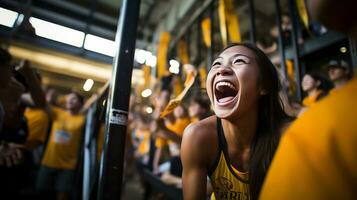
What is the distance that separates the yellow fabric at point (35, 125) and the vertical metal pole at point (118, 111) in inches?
104

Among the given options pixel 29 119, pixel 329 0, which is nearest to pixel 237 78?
pixel 329 0

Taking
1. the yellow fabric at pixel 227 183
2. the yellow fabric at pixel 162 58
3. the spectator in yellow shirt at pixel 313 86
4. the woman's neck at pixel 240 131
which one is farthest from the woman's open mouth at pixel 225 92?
the yellow fabric at pixel 162 58

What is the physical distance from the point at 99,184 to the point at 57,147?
2.86m

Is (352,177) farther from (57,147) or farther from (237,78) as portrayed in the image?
(57,147)

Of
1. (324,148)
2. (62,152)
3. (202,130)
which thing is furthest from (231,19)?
(324,148)

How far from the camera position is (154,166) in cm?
484

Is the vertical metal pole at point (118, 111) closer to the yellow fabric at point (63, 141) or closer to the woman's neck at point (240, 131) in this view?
the woman's neck at point (240, 131)

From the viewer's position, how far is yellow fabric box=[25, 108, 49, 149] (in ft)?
10.7

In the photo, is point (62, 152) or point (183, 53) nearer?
point (62, 152)

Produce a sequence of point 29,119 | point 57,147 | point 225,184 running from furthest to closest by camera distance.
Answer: point 57,147 < point 29,119 < point 225,184

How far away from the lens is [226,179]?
1282 millimetres

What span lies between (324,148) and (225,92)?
1047mm

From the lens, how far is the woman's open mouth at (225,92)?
1.33m

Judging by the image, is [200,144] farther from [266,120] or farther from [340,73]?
[340,73]
